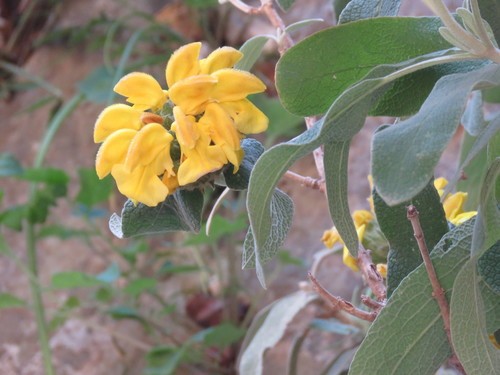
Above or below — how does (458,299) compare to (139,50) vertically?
above

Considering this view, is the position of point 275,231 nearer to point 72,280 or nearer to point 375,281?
point 375,281

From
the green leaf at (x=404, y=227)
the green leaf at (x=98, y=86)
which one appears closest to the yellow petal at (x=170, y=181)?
the green leaf at (x=404, y=227)

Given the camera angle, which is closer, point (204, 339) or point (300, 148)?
point (300, 148)

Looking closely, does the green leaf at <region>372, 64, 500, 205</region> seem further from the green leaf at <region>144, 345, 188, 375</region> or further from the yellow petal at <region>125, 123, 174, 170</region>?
the green leaf at <region>144, 345, 188, 375</region>

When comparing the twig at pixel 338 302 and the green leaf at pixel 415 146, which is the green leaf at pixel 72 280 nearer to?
the twig at pixel 338 302

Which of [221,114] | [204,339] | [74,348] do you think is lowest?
[74,348]

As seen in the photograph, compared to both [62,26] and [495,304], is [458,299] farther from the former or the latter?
[62,26]

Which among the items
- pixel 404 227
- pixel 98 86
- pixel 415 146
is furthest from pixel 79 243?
pixel 415 146

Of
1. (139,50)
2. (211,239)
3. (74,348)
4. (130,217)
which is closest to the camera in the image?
(130,217)

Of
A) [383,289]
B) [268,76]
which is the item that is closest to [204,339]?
[268,76]
